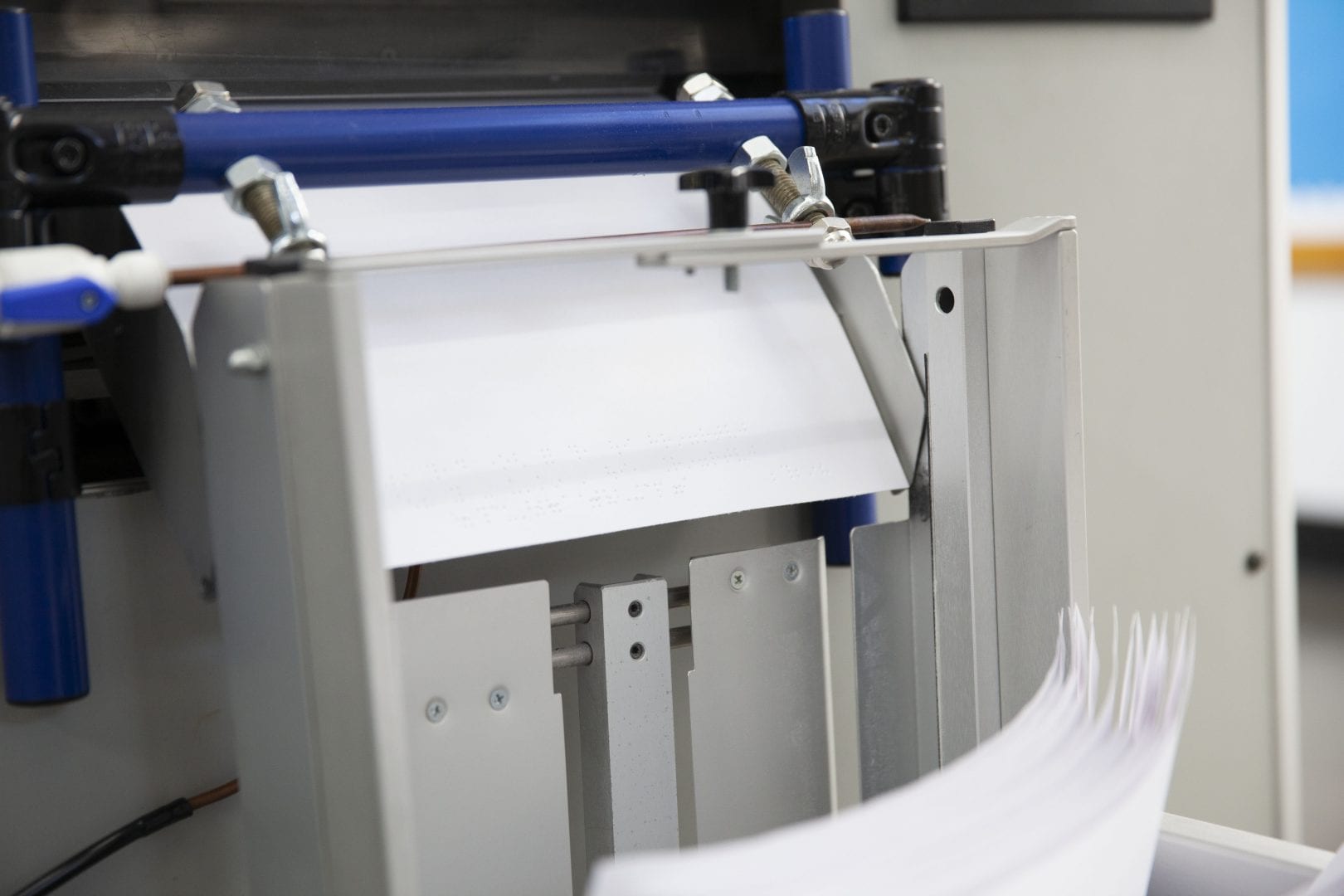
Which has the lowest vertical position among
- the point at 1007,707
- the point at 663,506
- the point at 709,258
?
the point at 1007,707

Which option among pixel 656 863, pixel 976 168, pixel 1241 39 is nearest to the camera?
pixel 656 863

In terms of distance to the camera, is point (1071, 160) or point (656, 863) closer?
point (656, 863)

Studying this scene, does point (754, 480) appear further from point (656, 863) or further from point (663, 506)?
point (656, 863)

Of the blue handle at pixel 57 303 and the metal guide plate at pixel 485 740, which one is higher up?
the blue handle at pixel 57 303

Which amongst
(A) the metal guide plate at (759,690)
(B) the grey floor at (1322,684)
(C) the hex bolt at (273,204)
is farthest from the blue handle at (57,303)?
(B) the grey floor at (1322,684)

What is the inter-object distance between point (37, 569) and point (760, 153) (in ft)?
1.63

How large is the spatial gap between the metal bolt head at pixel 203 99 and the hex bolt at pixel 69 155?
0.11 meters

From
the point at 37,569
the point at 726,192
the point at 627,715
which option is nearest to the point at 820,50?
the point at 726,192

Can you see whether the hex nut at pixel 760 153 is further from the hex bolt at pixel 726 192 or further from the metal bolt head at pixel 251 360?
the metal bolt head at pixel 251 360

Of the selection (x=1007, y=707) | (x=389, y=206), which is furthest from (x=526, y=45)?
(x=1007, y=707)

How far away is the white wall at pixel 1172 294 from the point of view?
119cm

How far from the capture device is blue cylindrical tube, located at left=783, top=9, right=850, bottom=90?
3.23 feet

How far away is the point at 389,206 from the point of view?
2.71 ft

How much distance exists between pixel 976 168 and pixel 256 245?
2.24ft
